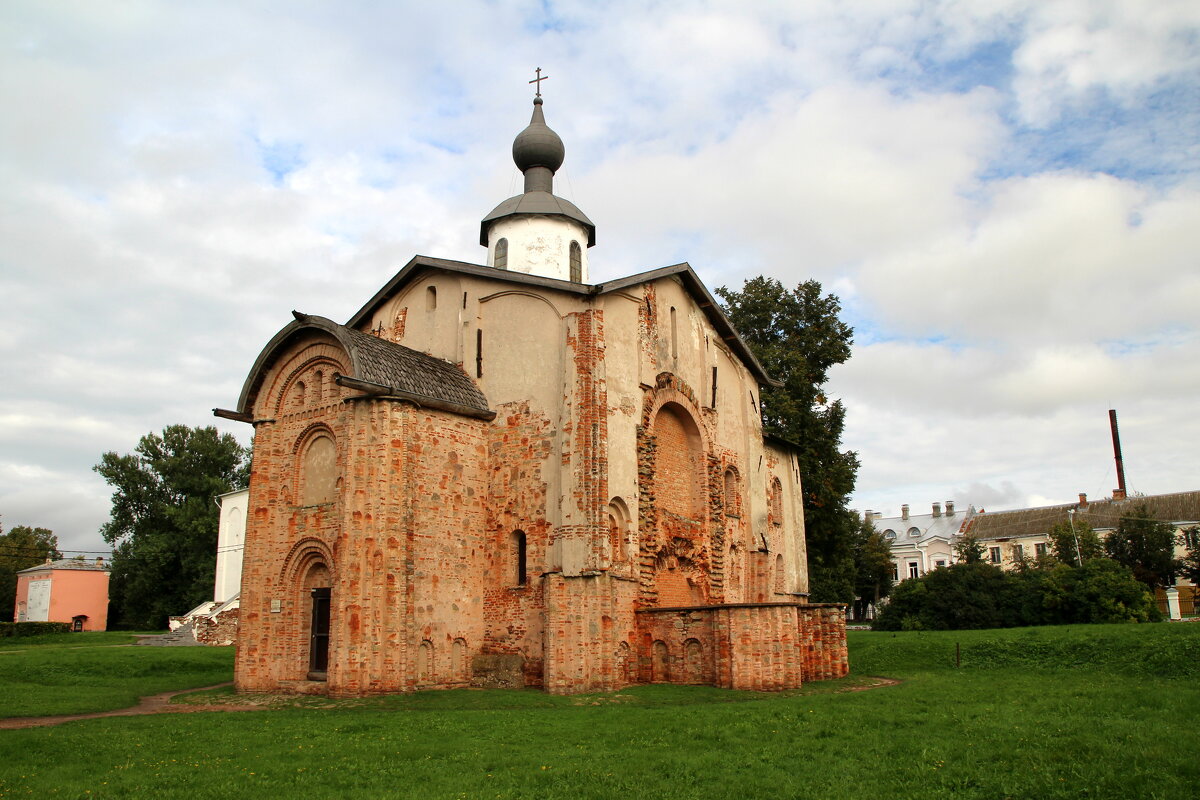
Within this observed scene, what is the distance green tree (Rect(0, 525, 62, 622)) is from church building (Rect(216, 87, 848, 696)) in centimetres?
4061

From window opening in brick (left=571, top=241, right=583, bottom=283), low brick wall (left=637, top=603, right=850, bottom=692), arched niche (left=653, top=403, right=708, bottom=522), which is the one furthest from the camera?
window opening in brick (left=571, top=241, right=583, bottom=283)

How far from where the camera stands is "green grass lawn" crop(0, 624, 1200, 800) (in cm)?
743

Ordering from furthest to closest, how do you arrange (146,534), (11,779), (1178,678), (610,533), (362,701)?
(146,534), (610,533), (1178,678), (362,701), (11,779)

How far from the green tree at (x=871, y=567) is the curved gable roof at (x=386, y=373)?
3556cm

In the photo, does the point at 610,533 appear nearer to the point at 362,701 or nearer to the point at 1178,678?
the point at 362,701

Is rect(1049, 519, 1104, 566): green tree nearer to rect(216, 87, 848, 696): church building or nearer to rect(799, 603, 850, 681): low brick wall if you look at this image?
rect(799, 603, 850, 681): low brick wall

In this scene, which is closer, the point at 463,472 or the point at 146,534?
the point at 463,472


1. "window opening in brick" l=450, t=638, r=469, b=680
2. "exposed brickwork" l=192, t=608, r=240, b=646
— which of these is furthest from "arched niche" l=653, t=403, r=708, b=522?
"exposed brickwork" l=192, t=608, r=240, b=646

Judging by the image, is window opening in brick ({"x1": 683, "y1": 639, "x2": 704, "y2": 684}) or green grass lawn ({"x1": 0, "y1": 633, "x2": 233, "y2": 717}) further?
window opening in brick ({"x1": 683, "y1": 639, "x2": 704, "y2": 684})

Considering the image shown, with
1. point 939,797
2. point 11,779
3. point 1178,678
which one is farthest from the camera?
point 1178,678

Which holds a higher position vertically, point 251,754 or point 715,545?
point 715,545

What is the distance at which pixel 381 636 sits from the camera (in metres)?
14.7

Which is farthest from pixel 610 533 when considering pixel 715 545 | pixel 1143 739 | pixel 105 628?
pixel 105 628

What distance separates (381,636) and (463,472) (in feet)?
11.9
